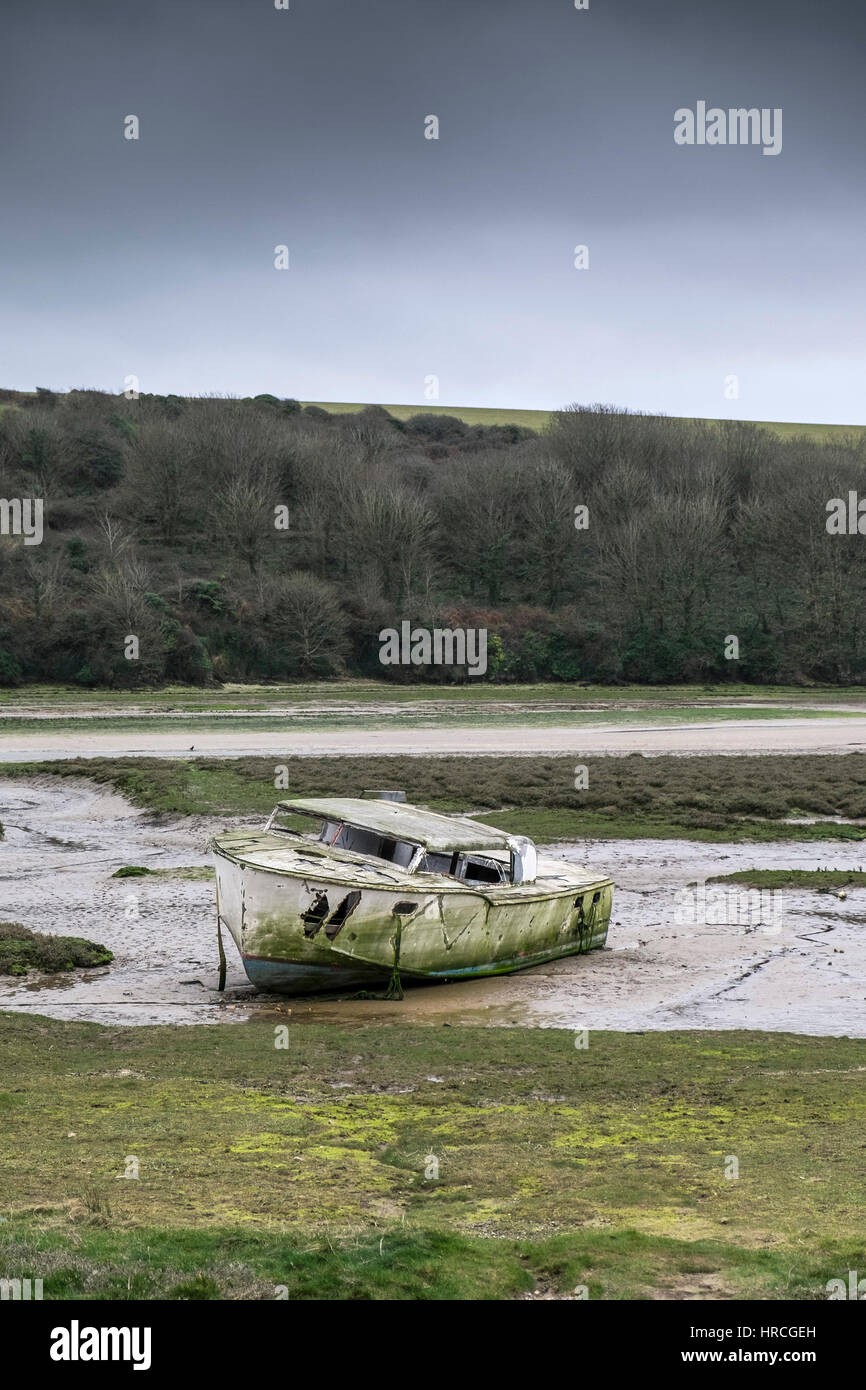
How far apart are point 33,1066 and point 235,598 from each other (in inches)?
2691

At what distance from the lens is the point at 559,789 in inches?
1346

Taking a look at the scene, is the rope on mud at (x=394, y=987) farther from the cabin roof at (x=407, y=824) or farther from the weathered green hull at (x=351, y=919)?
the cabin roof at (x=407, y=824)

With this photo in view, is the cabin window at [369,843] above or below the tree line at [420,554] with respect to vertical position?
below

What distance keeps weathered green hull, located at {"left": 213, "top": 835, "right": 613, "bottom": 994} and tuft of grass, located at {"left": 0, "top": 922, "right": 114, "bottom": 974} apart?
2548 mm

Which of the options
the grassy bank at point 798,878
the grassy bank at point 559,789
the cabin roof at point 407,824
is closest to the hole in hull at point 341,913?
the cabin roof at point 407,824

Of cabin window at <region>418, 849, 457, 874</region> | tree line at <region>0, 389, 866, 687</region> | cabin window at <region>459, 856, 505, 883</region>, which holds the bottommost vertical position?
cabin window at <region>459, 856, 505, 883</region>

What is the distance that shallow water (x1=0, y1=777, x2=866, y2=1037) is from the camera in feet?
51.4

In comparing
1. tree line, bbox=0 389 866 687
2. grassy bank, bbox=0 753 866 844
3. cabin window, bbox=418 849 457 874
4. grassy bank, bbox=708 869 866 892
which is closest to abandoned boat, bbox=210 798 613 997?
cabin window, bbox=418 849 457 874

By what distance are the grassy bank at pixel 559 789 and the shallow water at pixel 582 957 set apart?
233 centimetres

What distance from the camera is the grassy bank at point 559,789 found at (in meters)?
30.5

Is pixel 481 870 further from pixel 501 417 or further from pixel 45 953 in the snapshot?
pixel 501 417

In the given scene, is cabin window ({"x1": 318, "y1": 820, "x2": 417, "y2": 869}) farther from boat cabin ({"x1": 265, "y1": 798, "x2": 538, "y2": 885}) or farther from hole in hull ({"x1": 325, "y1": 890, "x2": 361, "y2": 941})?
hole in hull ({"x1": 325, "y1": 890, "x2": 361, "y2": 941})

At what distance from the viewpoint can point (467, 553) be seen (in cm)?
9300
